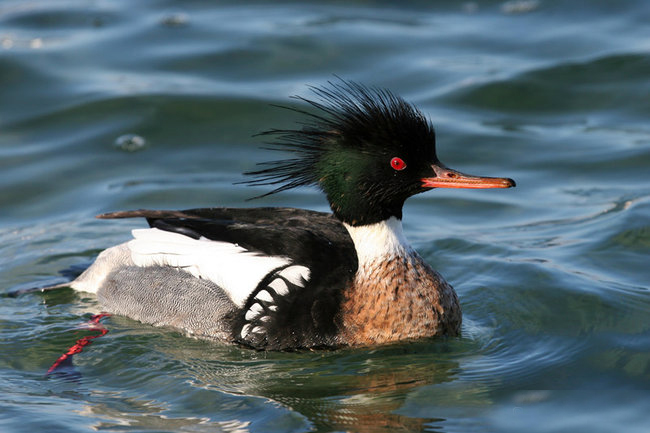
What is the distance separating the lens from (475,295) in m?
7.32

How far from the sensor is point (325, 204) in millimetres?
9211

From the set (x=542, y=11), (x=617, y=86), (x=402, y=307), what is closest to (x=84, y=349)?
(x=402, y=307)

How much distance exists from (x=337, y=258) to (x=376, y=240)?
292 mm

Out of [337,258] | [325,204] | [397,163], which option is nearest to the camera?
[397,163]

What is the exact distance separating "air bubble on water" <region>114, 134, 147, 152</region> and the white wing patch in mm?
3604

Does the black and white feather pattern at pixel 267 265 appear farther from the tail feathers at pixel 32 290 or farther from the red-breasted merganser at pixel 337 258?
the tail feathers at pixel 32 290

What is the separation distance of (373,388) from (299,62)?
694 cm

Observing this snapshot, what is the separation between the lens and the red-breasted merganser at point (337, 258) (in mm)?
6160

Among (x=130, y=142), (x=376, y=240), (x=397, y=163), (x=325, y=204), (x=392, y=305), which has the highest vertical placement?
(x=130, y=142)

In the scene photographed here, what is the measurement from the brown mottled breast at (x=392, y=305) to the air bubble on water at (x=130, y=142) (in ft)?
15.6

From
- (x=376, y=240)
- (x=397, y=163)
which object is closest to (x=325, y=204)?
(x=376, y=240)

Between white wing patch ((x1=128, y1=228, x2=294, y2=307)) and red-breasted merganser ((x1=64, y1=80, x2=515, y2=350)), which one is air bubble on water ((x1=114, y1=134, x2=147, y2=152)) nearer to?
white wing patch ((x1=128, y1=228, x2=294, y2=307))

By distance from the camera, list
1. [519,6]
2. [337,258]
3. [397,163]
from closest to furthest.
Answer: [397,163] < [337,258] < [519,6]

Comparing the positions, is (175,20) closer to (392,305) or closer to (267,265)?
(267,265)
